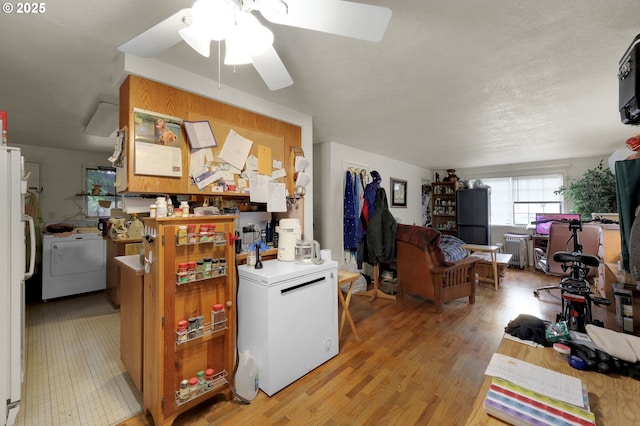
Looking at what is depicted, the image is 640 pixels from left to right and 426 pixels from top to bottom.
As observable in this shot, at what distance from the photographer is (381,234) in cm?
366

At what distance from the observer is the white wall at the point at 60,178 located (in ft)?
13.4

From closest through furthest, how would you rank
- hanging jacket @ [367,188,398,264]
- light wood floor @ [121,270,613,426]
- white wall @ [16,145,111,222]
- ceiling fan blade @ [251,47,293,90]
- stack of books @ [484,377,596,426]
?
1. stack of books @ [484,377,596,426]
2. ceiling fan blade @ [251,47,293,90]
3. light wood floor @ [121,270,613,426]
4. hanging jacket @ [367,188,398,264]
5. white wall @ [16,145,111,222]

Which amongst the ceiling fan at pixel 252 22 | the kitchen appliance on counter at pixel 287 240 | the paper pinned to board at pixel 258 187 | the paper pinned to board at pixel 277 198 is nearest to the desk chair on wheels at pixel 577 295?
the kitchen appliance on counter at pixel 287 240

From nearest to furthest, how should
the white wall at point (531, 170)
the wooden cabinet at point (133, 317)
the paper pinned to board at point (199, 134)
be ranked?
1. the wooden cabinet at point (133, 317)
2. the paper pinned to board at point (199, 134)
3. the white wall at point (531, 170)

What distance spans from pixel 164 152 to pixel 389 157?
4.25m

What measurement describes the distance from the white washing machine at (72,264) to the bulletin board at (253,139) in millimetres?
3103

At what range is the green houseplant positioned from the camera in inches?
177

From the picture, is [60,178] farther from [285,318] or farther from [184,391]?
[285,318]

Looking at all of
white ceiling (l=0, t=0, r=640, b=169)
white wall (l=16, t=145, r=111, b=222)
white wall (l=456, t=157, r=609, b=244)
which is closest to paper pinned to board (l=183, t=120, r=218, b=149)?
white ceiling (l=0, t=0, r=640, b=169)

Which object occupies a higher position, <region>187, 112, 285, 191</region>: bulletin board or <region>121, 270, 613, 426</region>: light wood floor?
<region>187, 112, 285, 191</region>: bulletin board

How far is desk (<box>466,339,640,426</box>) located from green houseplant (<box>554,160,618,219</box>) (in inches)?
207

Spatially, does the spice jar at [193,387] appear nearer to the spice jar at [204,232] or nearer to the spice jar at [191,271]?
the spice jar at [191,271]

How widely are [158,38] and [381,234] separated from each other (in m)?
3.13

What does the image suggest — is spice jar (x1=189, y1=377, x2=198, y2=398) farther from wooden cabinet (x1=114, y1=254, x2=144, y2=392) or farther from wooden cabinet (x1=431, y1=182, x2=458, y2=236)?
wooden cabinet (x1=431, y1=182, x2=458, y2=236)
